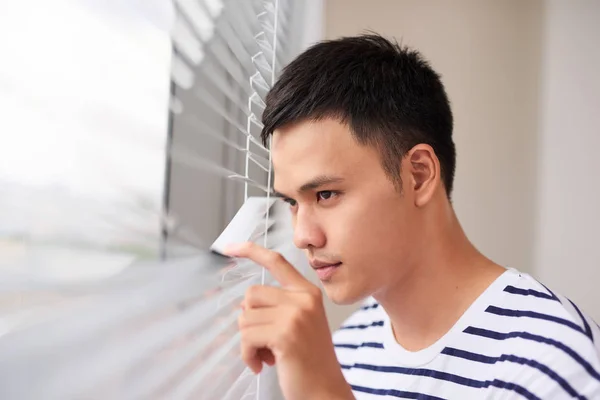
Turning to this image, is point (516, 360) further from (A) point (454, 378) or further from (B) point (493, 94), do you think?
(B) point (493, 94)

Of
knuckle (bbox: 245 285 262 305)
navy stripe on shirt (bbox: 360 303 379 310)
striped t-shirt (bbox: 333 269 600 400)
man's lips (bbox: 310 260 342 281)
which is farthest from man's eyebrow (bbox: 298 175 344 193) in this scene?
navy stripe on shirt (bbox: 360 303 379 310)

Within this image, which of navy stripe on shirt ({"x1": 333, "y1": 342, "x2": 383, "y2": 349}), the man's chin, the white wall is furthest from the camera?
the white wall

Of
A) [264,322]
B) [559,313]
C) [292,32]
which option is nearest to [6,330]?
[264,322]

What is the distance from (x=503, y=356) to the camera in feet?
3.30

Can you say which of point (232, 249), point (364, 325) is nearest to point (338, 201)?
point (232, 249)

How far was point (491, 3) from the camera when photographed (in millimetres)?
1925

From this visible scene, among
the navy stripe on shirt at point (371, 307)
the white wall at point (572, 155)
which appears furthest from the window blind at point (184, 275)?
the white wall at point (572, 155)

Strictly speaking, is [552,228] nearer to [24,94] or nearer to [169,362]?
[169,362]

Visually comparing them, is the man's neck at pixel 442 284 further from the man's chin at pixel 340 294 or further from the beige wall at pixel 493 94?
the beige wall at pixel 493 94

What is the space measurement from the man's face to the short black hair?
1.0 inches

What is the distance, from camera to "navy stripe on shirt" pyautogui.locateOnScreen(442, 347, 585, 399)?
35.4 inches

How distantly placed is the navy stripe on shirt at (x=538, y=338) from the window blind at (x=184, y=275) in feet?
1.39

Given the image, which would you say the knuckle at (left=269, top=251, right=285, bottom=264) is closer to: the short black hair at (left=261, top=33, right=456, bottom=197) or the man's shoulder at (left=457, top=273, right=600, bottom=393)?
the short black hair at (left=261, top=33, right=456, bottom=197)

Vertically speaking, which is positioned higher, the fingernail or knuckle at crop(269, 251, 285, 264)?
the fingernail
